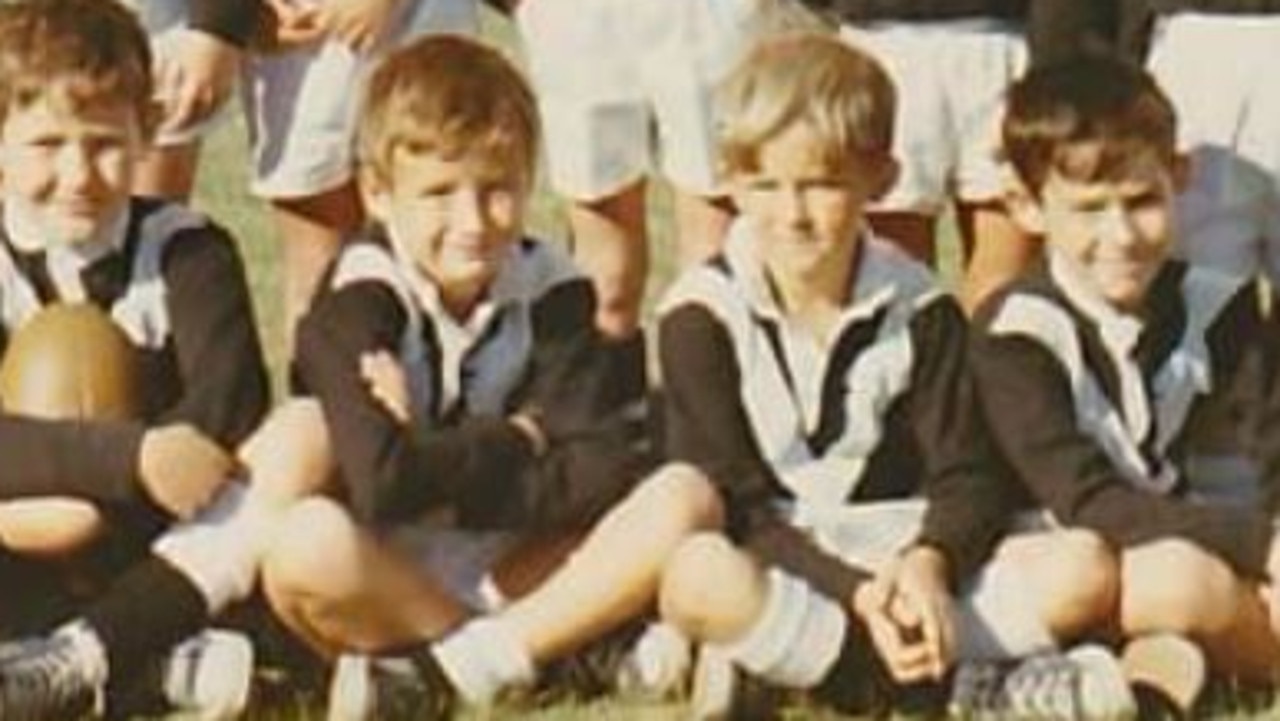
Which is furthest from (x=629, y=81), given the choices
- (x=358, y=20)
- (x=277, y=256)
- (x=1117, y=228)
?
(x=277, y=256)

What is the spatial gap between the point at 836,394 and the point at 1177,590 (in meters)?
0.60

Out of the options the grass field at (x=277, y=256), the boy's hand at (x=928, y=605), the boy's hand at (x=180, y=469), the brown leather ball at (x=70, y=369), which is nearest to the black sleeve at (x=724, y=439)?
the boy's hand at (x=928, y=605)

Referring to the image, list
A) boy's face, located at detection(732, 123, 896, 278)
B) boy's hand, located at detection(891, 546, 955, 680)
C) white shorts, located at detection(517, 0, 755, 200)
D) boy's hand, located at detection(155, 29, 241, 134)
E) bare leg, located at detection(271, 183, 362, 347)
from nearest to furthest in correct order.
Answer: boy's hand, located at detection(891, 546, 955, 680) < boy's face, located at detection(732, 123, 896, 278) < boy's hand, located at detection(155, 29, 241, 134) < white shorts, located at detection(517, 0, 755, 200) < bare leg, located at detection(271, 183, 362, 347)

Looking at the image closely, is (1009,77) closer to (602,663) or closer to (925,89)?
(925,89)

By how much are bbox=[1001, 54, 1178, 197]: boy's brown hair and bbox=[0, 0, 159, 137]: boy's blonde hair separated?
4.32 feet

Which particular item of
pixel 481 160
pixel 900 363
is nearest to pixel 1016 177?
pixel 900 363

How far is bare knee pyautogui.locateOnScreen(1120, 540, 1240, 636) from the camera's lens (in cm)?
639

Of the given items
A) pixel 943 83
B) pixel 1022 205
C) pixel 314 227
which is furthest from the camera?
pixel 314 227

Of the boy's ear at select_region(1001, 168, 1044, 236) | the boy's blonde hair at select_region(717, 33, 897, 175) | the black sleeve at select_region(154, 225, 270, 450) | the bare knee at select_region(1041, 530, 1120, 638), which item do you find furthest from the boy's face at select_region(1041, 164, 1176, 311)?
A: the black sleeve at select_region(154, 225, 270, 450)

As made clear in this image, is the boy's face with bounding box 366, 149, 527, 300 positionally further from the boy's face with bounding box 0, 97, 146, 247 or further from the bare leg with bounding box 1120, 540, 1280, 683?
the bare leg with bounding box 1120, 540, 1280, 683

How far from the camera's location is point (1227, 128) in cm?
727

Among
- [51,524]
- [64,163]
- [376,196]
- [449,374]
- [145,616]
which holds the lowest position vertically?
[145,616]

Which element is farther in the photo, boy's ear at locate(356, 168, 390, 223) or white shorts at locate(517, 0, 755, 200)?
white shorts at locate(517, 0, 755, 200)

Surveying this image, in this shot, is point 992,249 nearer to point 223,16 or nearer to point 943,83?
point 943,83
